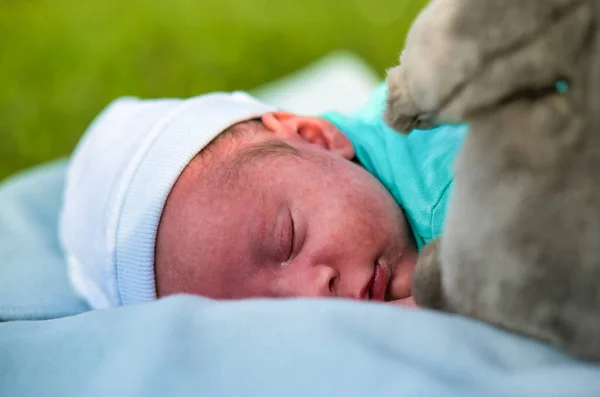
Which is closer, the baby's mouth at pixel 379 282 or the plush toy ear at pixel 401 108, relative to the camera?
the plush toy ear at pixel 401 108

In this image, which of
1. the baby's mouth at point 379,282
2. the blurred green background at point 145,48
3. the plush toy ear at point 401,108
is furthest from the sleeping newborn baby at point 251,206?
the blurred green background at point 145,48

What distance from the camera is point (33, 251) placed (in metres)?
1.19

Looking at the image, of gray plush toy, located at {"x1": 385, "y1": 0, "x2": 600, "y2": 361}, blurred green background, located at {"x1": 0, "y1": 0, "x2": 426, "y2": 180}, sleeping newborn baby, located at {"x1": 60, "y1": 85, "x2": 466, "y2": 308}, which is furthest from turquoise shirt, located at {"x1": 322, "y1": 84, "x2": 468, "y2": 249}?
blurred green background, located at {"x1": 0, "y1": 0, "x2": 426, "y2": 180}

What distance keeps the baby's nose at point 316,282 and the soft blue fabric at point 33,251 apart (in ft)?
1.41

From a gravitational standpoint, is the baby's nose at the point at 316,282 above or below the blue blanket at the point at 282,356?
below

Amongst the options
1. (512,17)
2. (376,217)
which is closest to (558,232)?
(512,17)

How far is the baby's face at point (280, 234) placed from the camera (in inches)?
32.8

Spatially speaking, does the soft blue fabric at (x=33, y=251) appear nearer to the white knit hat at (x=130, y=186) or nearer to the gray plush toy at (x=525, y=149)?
the white knit hat at (x=130, y=186)

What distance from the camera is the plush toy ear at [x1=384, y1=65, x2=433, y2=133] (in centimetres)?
57

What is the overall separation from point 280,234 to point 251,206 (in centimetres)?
5

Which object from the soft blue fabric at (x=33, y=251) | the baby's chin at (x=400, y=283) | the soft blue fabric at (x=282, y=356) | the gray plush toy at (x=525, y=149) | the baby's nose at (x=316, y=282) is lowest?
the soft blue fabric at (x=33, y=251)

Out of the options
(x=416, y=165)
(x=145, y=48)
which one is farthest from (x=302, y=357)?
(x=145, y=48)

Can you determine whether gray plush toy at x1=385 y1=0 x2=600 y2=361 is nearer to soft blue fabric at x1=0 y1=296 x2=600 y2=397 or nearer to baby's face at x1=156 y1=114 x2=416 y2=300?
soft blue fabric at x1=0 y1=296 x2=600 y2=397

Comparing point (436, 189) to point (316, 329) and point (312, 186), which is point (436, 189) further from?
point (316, 329)
